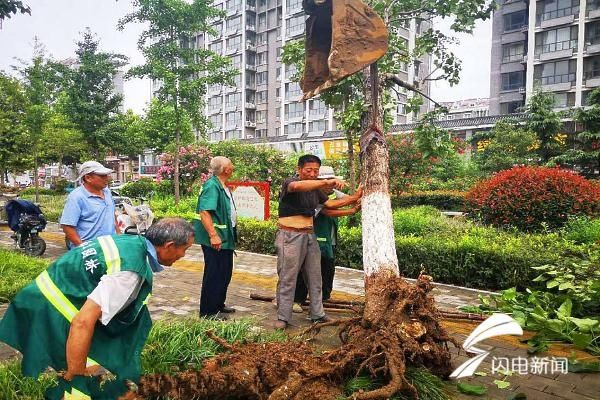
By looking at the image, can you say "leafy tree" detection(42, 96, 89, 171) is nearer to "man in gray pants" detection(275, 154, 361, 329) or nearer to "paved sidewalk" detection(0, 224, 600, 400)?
"paved sidewalk" detection(0, 224, 600, 400)

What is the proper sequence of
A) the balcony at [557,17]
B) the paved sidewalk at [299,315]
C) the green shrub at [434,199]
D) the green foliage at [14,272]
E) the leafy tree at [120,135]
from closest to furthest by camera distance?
the paved sidewalk at [299,315]
the green foliage at [14,272]
the green shrub at [434,199]
the leafy tree at [120,135]
the balcony at [557,17]

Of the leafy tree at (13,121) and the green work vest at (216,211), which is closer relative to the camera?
the green work vest at (216,211)

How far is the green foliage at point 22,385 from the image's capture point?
2.81 meters

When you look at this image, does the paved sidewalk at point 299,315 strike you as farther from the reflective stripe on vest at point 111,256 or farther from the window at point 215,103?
the window at point 215,103

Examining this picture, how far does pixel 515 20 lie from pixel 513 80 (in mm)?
5118

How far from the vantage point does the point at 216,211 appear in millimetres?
4938

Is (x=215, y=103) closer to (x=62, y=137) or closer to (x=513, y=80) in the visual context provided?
(x=62, y=137)

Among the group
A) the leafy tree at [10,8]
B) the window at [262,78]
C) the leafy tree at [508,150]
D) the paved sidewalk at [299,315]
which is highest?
the window at [262,78]

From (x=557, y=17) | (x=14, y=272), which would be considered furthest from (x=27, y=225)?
(x=557, y=17)

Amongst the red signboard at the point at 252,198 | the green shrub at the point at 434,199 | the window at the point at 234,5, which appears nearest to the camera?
the red signboard at the point at 252,198

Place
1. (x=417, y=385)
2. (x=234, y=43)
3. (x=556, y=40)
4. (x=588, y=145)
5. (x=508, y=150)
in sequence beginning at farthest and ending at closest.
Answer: (x=234, y=43) < (x=556, y=40) < (x=508, y=150) < (x=588, y=145) < (x=417, y=385)

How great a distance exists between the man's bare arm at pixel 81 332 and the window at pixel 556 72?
130 ft

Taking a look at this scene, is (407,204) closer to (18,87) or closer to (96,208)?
(96,208)

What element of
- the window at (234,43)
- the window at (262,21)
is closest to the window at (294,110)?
the window at (234,43)
